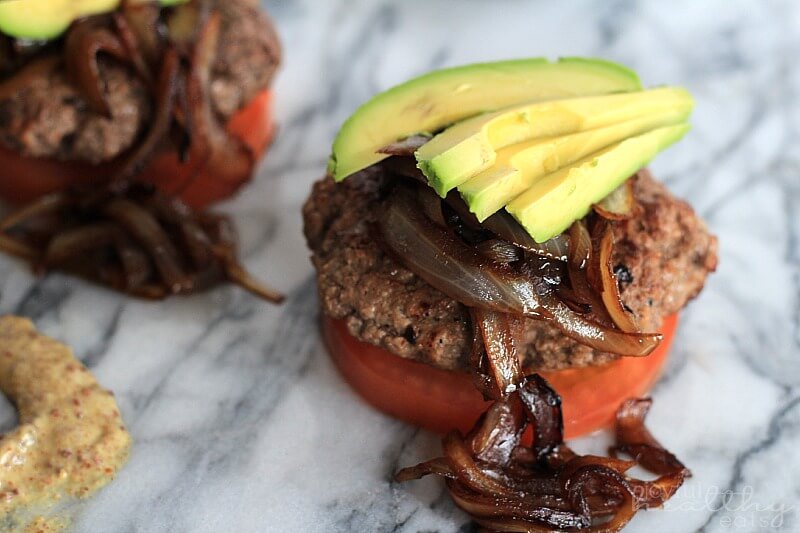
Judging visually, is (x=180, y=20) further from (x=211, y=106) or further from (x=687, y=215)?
(x=687, y=215)

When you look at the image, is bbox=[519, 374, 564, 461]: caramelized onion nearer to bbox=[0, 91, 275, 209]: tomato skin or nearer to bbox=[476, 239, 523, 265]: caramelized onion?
bbox=[476, 239, 523, 265]: caramelized onion

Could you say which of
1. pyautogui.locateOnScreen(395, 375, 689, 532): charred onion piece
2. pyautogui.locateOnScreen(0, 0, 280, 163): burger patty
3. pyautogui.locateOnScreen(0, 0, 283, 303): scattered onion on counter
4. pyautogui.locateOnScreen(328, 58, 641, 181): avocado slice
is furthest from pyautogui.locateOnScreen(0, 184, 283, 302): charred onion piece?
pyautogui.locateOnScreen(395, 375, 689, 532): charred onion piece

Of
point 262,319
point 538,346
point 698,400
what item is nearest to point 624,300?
point 538,346

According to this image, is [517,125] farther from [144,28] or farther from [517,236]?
[144,28]

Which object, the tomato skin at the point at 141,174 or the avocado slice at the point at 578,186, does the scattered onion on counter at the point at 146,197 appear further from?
the avocado slice at the point at 578,186

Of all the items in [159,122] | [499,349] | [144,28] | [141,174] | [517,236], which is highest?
[144,28]

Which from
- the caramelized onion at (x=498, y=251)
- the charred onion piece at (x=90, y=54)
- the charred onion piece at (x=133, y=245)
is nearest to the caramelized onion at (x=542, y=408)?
the caramelized onion at (x=498, y=251)

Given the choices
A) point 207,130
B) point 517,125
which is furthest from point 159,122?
point 517,125
